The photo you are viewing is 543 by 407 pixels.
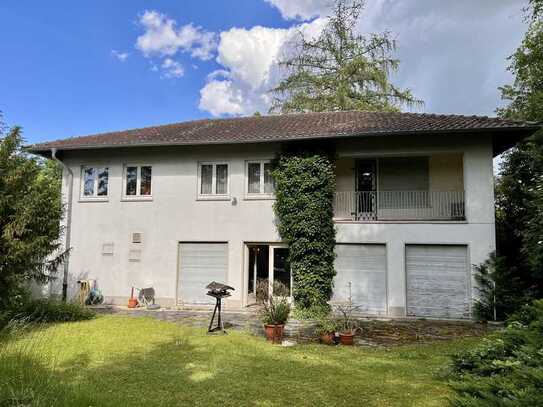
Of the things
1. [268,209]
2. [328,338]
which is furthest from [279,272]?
[328,338]

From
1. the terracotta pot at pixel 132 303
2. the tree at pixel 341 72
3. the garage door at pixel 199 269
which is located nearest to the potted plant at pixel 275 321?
the garage door at pixel 199 269

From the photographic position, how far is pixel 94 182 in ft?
47.4

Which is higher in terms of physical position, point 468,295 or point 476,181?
point 476,181

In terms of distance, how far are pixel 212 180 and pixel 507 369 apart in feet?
35.2

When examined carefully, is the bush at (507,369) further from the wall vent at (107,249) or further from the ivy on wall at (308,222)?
the wall vent at (107,249)

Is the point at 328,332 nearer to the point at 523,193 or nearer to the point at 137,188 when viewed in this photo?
the point at 137,188

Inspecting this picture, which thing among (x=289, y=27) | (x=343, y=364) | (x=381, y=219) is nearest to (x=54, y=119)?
(x=289, y=27)

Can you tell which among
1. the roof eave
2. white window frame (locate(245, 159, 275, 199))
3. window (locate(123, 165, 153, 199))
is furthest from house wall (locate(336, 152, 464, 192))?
window (locate(123, 165, 153, 199))

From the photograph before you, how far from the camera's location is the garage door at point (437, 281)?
1161 centimetres

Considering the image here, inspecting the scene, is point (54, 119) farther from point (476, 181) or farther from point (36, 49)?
point (476, 181)

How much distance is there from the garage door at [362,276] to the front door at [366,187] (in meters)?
1.43

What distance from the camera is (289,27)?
23844 mm

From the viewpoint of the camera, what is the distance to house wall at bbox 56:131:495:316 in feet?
38.9

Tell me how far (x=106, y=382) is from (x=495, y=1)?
16815 mm
